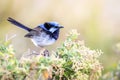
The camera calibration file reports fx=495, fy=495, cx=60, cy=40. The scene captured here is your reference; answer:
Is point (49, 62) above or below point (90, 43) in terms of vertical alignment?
below

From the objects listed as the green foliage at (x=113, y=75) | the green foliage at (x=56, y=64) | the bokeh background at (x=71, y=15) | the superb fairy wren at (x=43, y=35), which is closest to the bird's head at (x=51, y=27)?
the superb fairy wren at (x=43, y=35)

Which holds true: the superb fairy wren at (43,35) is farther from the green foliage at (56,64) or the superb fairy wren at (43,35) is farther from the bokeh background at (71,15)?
the bokeh background at (71,15)

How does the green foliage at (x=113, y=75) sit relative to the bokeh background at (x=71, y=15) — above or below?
below

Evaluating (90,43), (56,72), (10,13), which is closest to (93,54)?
(56,72)

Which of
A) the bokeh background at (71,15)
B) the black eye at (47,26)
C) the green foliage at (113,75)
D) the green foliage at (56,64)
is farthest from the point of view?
the bokeh background at (71,15)

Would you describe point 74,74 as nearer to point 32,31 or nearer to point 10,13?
point 32,31

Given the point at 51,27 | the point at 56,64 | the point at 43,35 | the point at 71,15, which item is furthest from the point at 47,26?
the point at 71,15

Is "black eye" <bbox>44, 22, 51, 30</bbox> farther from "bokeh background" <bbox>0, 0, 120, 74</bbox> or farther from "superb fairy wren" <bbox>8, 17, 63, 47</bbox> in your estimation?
"bokeh background" <bbox>0, 0, 120, 74</bbox>

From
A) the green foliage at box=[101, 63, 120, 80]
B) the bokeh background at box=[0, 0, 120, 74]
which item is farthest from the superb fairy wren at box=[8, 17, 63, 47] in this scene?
the bokeh background at box=[0, 0, 120, 74]

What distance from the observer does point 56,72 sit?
64.4 inches

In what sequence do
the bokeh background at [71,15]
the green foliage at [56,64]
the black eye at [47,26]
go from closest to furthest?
the green foliage at [56,64] < the black eye at [47,26] < the bokeh background at [71,15]

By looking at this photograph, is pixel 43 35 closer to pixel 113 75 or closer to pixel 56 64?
pixel 113 75

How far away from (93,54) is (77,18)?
17.4ft

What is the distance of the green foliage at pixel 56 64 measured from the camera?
1.51 meters
